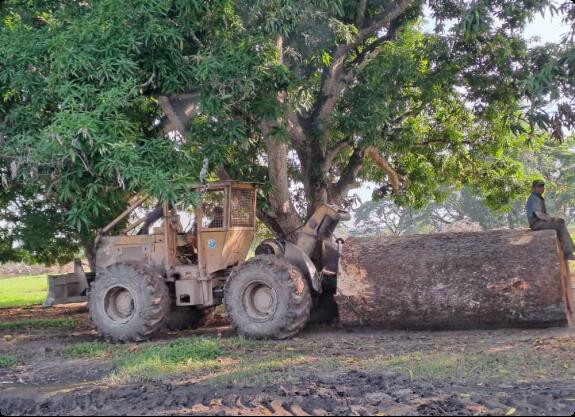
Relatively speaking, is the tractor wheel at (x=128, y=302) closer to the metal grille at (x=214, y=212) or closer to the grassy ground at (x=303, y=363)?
the grassy ground at (x=303, y=363)

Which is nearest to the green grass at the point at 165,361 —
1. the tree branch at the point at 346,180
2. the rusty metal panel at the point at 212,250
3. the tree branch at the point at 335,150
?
the rusty metal panel at the point at 212,250

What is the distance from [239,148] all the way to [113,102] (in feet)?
13.4

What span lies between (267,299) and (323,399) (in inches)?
180

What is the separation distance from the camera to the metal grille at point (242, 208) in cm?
1089

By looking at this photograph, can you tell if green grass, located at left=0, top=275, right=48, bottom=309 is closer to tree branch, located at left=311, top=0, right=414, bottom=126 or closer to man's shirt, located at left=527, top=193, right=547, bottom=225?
tree branch, located at left=311, top=0, right=414, bottom=126

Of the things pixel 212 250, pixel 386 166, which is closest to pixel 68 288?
pixel 212 250

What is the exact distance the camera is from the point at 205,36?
10.4 metres

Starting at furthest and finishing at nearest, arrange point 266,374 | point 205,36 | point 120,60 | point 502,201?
point 502,201, point 205,36, point 120,60, point 266,374

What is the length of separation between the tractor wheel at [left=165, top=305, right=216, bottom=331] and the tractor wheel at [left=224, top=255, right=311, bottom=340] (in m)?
1.42

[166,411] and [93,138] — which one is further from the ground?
[93,138]

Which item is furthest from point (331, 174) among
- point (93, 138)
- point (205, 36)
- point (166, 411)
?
point (166, 411)

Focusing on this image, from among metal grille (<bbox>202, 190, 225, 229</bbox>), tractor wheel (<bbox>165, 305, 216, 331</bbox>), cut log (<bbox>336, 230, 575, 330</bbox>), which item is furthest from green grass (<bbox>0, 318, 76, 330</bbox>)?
cut log (<bbox>336, 230, 575, 330</bbox>)

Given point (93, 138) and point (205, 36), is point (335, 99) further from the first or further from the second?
point (93, 138)

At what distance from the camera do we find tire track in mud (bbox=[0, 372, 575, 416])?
5410 mm
